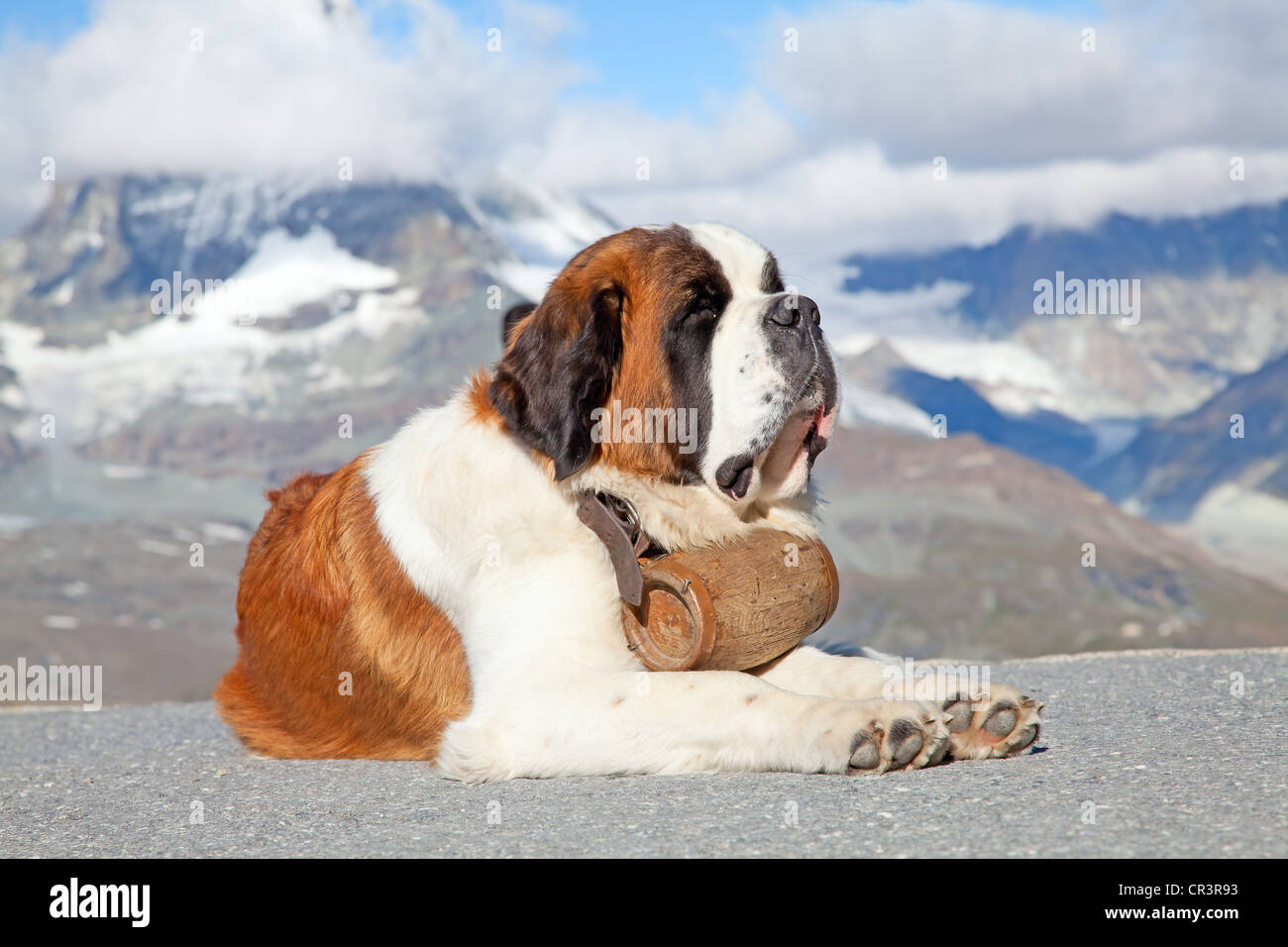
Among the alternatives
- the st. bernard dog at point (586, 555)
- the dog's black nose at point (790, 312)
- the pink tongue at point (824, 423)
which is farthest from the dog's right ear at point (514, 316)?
the pink tongue at point (824, 423)

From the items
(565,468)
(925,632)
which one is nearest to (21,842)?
(565,468)

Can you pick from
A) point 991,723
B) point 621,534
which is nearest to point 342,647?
point 621,534

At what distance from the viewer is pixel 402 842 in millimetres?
3914

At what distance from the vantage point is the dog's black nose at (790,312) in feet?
15.8

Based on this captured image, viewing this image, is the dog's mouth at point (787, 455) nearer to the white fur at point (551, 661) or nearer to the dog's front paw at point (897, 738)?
the white fur at point (551, 661)

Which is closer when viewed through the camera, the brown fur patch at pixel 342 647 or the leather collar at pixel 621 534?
the leather collar at pixel 621 534

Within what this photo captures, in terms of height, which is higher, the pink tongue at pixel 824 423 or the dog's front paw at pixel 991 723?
the pink tongue at pixel 824 423

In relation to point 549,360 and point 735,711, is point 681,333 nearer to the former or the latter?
point 549,360

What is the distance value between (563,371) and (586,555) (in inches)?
28.2

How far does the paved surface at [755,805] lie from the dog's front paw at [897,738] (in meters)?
0.08

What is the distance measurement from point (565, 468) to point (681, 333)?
2.39 feet

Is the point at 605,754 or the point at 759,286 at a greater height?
the point at 759,286

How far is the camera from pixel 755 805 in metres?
3.98
